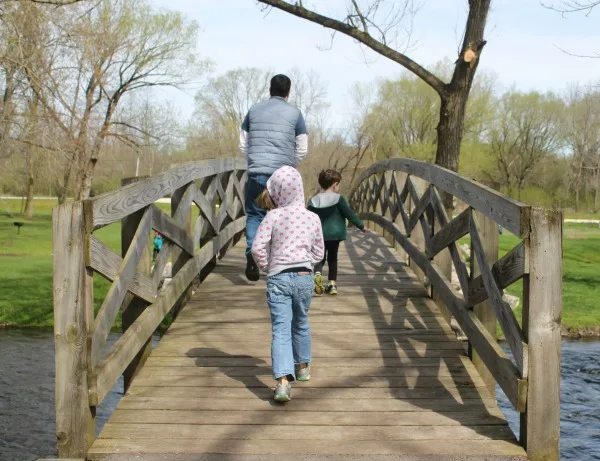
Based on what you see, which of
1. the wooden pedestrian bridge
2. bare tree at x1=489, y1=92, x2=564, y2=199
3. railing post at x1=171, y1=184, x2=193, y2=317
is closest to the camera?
the wooden pedestrian bridge

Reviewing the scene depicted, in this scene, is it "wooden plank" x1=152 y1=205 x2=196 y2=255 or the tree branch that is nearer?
"wooden plank" x1=152 y1=205 x2=196 y2=255

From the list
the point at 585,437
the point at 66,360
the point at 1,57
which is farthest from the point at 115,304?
the point at 1,57

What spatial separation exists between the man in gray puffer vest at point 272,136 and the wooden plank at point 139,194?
489mm

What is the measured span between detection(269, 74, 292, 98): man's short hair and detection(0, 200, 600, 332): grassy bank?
8.34 meters

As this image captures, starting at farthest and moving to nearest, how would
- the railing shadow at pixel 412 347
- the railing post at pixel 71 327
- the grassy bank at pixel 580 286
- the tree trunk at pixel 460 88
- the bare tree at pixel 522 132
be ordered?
the bare tree at pixel 522 132, the grassy bank at pixel 580 286, the tree trunk at pixel 460 88, the railing shadow at pixel 412 347, the railing post at pixel 71 327

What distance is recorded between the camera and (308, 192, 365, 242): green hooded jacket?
7.41m

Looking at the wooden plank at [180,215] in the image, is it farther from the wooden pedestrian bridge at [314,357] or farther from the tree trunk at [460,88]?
the tree trunk at [460,88]

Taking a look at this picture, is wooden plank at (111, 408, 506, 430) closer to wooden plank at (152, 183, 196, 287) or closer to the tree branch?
wooden plank at (152, 183, 196, 287)

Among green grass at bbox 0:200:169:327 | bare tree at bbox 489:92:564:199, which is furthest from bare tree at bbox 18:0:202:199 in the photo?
bare tree at bbox 489:92:564:199

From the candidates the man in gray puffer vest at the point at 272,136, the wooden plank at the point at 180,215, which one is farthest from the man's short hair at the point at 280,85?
the wooden plank at the point at 180,215

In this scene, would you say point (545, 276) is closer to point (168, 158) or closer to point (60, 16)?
point (60, 16)

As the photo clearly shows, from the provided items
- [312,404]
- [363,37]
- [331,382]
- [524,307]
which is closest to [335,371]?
[331,382]

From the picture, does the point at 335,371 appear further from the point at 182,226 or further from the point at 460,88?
the point at 460,88

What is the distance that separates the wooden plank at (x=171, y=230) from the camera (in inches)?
209
